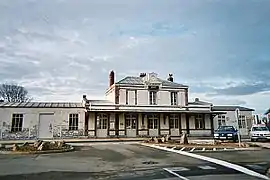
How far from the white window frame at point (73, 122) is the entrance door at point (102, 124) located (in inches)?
86.5

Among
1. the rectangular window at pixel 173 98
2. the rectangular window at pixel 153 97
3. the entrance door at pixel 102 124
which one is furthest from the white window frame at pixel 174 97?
the entrance door at pixel 102 124

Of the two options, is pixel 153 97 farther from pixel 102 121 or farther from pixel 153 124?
pixel 102 121

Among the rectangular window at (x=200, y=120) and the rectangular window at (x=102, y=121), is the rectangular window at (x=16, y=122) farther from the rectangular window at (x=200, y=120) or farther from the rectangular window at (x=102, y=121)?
the rectangular window at (x=200, y=120)

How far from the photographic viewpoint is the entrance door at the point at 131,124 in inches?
1286

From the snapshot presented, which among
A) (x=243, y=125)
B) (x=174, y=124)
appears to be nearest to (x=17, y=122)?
(x=174, y=124)

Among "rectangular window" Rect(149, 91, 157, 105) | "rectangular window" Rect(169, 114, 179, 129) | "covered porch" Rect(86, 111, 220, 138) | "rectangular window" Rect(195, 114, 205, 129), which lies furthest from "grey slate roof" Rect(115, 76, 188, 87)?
"rectangular window" Rect(195, 114, 205, 129)

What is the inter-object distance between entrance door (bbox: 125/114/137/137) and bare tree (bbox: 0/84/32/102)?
28455 millimetres

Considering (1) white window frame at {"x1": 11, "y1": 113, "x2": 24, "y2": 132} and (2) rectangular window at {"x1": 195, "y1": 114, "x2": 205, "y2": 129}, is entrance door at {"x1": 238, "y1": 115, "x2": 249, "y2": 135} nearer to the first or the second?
(2) rectangular window at {"x1": 195, "y1": 114, "x2": 205, "y2": 129}

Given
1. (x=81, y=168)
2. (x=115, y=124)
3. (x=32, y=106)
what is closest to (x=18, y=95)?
(x=32, y=106)

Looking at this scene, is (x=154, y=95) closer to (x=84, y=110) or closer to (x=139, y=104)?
(x=139, y=104)

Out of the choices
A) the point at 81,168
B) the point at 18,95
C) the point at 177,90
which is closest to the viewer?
the point at 81,168

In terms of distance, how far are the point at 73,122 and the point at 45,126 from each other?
2865mm

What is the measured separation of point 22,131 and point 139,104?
12756 mm

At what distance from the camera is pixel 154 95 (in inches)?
1384
